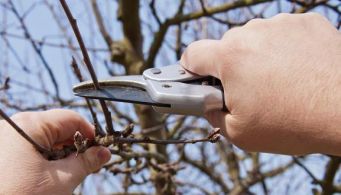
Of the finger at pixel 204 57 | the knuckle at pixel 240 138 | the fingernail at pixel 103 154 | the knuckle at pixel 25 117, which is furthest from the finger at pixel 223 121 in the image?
the knuckle at pixel 25 117

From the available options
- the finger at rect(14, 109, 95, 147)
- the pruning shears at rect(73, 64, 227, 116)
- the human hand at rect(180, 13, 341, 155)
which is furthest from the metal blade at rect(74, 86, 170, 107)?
the human hand at rect(180, 13, 341, 155)

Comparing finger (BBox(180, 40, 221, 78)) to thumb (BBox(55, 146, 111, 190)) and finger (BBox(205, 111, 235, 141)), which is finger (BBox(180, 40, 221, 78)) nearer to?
finger (BBox(205, 111, 235, 141))

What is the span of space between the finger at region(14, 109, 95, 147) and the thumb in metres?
0.10

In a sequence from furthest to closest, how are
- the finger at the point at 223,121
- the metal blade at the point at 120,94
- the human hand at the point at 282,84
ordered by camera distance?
the metal blade at the point at 120,94 < the finger at the point at 223,121 < the human hand at the point at 282,84

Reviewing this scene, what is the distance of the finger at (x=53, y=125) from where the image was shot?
1.50 metres

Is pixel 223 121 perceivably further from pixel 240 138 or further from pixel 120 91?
pixel 120 91

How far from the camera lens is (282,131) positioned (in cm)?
128

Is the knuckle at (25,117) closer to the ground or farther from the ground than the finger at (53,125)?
farther from the ground

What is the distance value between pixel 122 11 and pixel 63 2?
224cm

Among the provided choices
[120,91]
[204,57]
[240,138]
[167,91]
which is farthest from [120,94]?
[240,138]

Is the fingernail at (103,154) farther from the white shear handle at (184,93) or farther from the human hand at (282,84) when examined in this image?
the human hand at (282,84)

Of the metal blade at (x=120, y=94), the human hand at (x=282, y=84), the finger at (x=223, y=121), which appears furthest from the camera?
the metal blade at (x=120, y=94)

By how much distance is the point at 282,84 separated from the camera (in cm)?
127

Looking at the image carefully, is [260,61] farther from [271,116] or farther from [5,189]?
[5,189]
